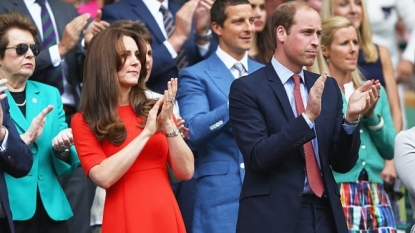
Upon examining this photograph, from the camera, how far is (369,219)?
7500 millimetres

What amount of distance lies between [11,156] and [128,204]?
876 mm

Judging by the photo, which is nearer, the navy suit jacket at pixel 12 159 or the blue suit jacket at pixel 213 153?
the navy suit jacket at pixel 12 159

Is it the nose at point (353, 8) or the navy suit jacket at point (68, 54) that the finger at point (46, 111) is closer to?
the navy suit jacket at point (68, 54)

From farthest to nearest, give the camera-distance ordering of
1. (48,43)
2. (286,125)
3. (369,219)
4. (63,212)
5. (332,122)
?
(48,43), (369,219), (63,212), (332,122), (286,125)

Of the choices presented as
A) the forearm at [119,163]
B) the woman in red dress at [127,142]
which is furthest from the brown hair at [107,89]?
the forearm at [119,163]

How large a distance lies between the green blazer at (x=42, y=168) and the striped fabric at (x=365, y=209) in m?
1.98

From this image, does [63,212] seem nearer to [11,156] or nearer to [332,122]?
[11,156]

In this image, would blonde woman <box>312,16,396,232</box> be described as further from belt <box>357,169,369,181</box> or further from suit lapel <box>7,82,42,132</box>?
suit lapel <box>7,82,42,132</box>

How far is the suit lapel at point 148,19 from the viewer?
27.8 ft

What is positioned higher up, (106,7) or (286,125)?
(106,7)

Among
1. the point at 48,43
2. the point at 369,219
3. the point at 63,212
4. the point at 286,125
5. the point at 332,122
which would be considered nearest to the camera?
the point at 286,125

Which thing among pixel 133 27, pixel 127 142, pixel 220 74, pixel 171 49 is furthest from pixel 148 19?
pixel 127 142

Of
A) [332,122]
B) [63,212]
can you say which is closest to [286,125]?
[332,122]

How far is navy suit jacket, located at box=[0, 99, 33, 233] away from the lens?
6430 mm
